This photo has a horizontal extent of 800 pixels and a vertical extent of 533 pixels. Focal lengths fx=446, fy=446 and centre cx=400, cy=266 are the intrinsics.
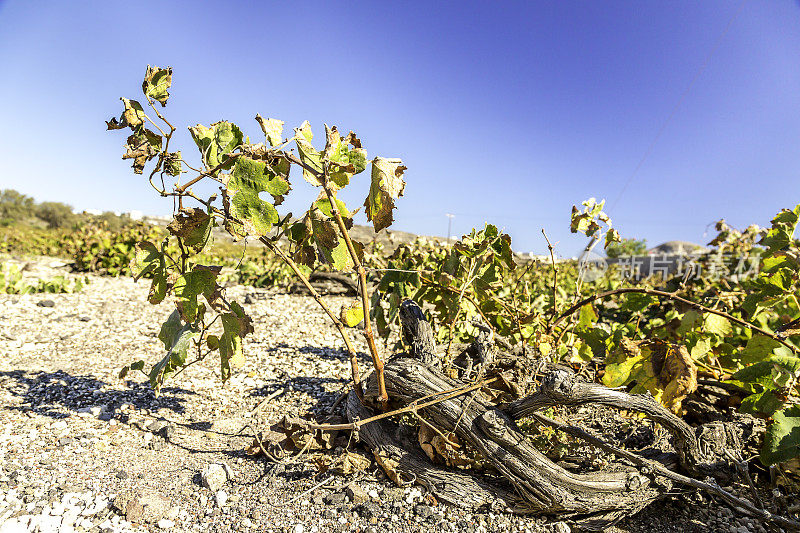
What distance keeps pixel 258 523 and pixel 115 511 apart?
0.49 meters

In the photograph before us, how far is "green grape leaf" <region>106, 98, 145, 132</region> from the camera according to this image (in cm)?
148

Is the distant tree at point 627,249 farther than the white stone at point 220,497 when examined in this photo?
Yes

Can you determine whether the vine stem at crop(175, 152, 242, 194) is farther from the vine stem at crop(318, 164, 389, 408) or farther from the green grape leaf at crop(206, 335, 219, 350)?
the green grape leaf at crop(206, 335, 219, 350)

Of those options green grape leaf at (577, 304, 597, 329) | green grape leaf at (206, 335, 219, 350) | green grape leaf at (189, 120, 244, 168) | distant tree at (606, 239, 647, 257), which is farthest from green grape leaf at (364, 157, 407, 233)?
distant tree at (606, 239, 647, 257)

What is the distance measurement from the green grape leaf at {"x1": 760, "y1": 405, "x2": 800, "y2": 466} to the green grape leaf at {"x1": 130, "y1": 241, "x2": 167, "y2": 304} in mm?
2237

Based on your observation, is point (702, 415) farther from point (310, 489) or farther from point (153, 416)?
point (153, 416)

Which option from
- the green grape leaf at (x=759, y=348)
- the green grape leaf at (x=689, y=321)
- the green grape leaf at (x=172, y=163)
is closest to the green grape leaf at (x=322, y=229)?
the green grape leaf at (x=172, y=163)

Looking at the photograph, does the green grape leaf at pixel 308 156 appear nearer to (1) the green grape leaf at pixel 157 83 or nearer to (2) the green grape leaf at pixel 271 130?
(2) the green grape leaf at pixel 271 130

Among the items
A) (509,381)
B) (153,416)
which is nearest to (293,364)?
(153,416)

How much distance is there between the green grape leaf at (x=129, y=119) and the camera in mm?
1482

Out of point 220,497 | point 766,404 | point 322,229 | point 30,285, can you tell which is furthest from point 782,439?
point 30,285

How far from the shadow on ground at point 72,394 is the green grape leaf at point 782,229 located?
3.11 metres

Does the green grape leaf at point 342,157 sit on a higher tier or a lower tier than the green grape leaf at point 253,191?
higher

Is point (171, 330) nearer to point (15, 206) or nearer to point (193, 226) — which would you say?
point (193, 226)
